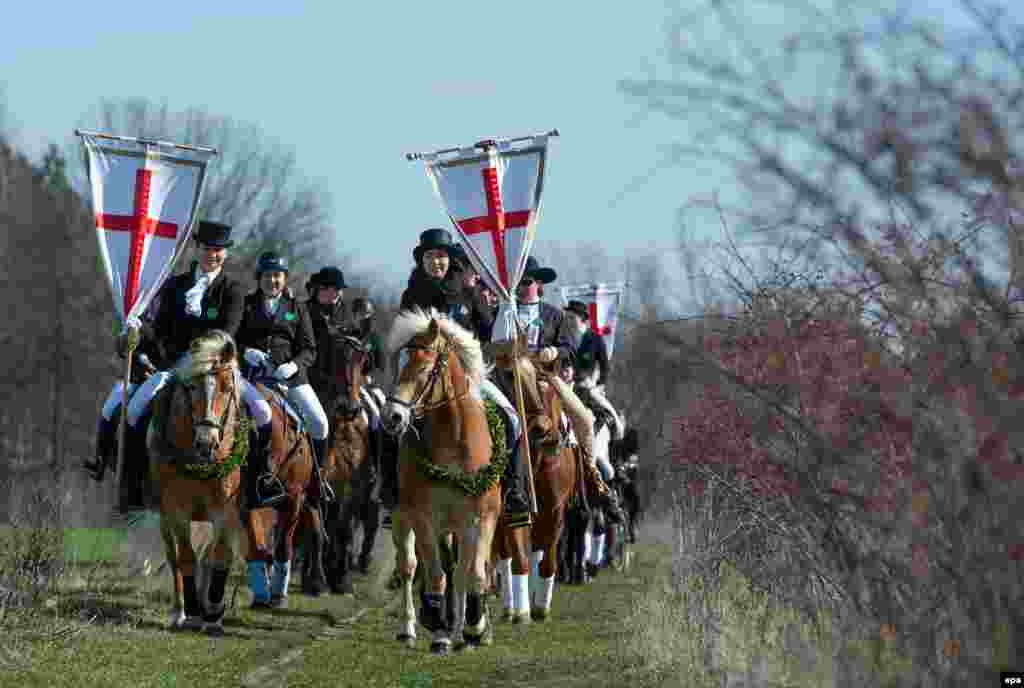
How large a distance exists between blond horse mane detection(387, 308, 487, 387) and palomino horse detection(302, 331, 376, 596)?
573cm

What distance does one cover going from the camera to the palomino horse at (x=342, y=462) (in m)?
19.9

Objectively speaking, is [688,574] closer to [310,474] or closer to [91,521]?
[310,474]

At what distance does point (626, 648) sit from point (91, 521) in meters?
16.6

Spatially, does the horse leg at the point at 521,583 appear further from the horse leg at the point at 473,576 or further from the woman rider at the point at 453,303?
the horse leg at the point at 473,576

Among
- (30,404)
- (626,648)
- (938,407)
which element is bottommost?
(626,648)

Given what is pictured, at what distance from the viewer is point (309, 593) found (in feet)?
65.6

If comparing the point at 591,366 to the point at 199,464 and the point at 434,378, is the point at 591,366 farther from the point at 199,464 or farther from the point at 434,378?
the point at 434,378

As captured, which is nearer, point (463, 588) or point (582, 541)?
point (463, 588)

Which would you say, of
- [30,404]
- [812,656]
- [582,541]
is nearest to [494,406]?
[812,656]

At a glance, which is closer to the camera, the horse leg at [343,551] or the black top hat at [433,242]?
the black top hat at [433,242]

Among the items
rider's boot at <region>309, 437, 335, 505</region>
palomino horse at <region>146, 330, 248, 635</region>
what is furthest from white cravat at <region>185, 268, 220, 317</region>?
rider's boot at <region>309, 437, 335, 505</region>

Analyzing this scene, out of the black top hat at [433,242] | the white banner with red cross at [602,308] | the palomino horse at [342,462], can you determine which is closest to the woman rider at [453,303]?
the black top hat at [433,242]

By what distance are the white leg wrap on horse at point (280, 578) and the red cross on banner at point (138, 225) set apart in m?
3.34

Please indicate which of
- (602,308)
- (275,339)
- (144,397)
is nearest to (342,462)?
(275,339)
